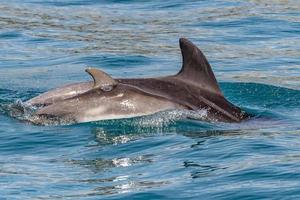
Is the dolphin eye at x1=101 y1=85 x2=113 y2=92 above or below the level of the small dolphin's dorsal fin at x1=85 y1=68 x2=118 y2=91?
below

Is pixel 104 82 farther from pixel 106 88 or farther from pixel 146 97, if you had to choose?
pixel 146 97

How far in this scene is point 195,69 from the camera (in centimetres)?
1371

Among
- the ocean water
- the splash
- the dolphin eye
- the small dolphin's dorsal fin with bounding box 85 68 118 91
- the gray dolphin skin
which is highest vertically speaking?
the small dolphin's dorsal fin with bounding box 85 68 118 91

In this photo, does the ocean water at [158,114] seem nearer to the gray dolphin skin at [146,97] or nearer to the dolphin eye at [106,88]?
the gray dolphin skin at [146,97]

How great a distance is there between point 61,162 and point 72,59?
7.53m

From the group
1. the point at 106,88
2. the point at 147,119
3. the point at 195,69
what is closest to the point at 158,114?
the point at 147,119

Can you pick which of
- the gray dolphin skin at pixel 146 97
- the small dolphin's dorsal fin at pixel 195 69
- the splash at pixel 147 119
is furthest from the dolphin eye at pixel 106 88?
the small dolphin's dorsal fin at pixel 195 69

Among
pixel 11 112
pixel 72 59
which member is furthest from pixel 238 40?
pixel 11 112

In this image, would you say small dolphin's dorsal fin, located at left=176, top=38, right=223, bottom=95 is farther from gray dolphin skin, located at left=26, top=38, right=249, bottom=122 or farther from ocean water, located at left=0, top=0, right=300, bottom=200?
ocean water, located at left=0, top=0, right=300, bottom=200

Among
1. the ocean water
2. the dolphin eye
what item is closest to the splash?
the ocean water

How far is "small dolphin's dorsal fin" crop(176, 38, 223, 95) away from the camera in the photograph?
13719mm

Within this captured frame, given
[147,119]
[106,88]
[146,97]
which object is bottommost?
[147,119]

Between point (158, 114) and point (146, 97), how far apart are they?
0.25 m

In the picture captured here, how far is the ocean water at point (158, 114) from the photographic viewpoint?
35.7 ft
